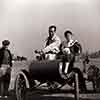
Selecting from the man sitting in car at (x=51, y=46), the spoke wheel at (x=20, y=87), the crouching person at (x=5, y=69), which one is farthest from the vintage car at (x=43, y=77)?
the crouching person at (x=5, y=69)

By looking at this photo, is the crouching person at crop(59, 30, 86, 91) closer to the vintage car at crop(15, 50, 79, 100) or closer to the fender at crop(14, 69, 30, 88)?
the vintage car at crop(15, 50, 79, 100)

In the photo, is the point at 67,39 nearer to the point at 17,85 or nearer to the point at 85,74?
the point at 85,74

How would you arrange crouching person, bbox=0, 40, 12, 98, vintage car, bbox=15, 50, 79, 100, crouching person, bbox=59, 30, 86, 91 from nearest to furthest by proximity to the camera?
vintage car, bbox=15, 50, 79, 100 < crouching person, bbox=59, 30, 86, 91 < crouching person, bbox=0, 40, 12, 98

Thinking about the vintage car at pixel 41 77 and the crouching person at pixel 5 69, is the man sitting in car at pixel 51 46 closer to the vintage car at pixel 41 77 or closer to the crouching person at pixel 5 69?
the vintage car at pixel 41 77

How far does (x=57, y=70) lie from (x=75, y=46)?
0.82 m

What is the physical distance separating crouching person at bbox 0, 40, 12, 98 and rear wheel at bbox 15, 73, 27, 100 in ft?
2.80

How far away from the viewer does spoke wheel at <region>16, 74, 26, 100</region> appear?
5.73m

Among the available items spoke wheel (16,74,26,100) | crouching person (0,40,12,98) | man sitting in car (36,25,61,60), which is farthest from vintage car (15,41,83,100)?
crouching person (0,40,12,98)

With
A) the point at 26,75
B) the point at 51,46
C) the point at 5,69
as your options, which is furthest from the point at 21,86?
the point at 51,46

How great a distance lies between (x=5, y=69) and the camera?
657cm

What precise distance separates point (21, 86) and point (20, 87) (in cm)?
3

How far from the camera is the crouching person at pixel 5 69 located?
6575 mm

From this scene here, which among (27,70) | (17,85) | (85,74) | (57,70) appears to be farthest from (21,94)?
(85,74)

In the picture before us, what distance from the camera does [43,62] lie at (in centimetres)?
554
